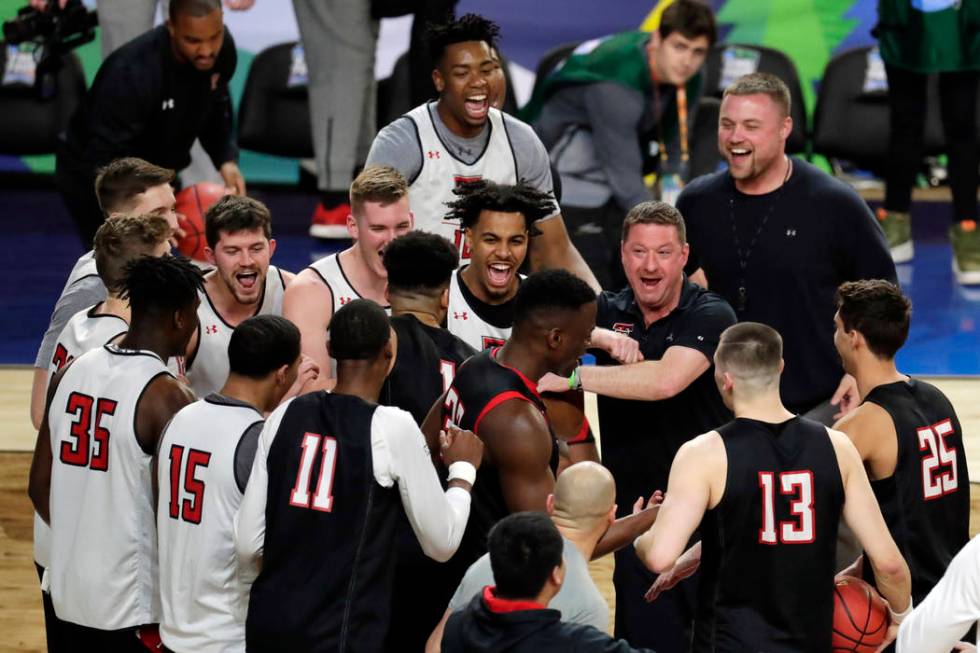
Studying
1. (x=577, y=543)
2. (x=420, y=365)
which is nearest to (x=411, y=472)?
(x=577, y=543)

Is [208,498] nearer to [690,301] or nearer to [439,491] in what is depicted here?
[439,491]

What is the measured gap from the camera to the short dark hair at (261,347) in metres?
4.40

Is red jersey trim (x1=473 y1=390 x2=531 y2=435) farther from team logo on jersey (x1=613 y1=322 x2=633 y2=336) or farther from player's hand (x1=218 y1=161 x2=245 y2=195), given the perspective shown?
player's hand (x1=218 y1=161 x2=245 y2=195)

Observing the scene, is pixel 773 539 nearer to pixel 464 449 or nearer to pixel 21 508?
pixel 464 449

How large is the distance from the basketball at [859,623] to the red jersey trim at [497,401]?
1.06 meters

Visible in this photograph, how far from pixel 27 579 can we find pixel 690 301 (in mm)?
2898

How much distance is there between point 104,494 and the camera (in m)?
4.59

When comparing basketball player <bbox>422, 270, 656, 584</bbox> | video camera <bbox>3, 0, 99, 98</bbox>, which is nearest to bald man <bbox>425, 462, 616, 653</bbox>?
basketball player <bbox>422, 270, 656, 584</bbox>

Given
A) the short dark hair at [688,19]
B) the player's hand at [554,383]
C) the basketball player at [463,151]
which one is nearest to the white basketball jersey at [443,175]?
the basketball player at [463,151]

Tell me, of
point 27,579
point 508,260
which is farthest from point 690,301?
point 27,579

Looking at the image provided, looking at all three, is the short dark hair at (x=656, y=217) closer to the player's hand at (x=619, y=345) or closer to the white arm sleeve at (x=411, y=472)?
the player's hand at (x=619, y=345)

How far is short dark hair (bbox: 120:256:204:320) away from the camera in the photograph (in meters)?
4.66

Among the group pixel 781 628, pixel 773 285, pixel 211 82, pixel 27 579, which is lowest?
pixel 27 579

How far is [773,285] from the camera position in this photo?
19.8 feet
